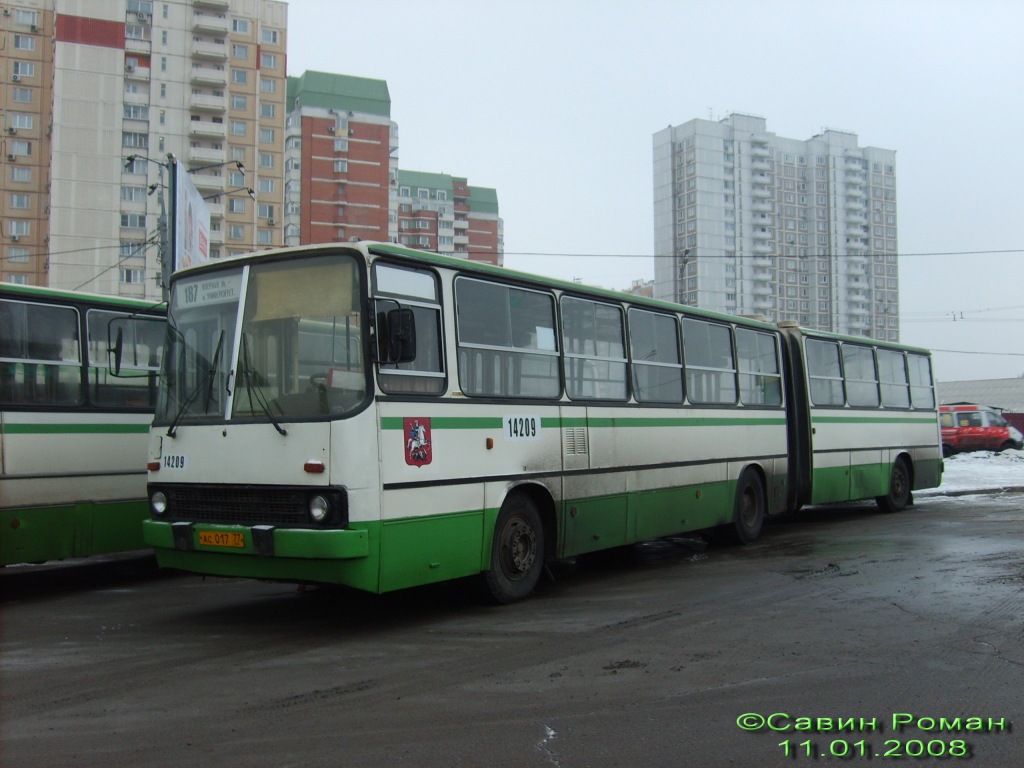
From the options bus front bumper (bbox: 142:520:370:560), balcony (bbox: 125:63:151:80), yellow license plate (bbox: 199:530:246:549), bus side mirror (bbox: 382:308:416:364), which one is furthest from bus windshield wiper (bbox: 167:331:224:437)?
balcony (bbox: 125:63:151:80)

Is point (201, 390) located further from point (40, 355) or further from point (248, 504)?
point (40, 355)

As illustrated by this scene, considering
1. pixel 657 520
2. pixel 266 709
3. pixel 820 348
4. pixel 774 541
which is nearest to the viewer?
pixel 266 709

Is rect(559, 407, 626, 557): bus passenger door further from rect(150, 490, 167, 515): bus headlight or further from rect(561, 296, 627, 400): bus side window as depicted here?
rect(150, 490, 167, 515): bus headlight

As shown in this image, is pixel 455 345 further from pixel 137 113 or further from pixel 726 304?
pixel 726 304

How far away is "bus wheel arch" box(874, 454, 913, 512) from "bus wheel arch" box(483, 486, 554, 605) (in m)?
10.5

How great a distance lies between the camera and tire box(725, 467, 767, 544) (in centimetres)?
Answer: 1338

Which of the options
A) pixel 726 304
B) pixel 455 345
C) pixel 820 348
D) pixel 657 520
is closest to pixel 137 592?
pixel 455 345

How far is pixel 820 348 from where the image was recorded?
53.2 feet

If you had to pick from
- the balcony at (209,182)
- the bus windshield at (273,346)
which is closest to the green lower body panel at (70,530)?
the bus windshield at (273,346)

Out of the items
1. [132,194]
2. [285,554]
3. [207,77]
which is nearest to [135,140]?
[132,194]

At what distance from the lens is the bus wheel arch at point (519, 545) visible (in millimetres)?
8891

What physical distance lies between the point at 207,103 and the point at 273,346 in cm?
7947

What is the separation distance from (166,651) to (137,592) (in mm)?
3390

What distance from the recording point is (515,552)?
30.1 ft
